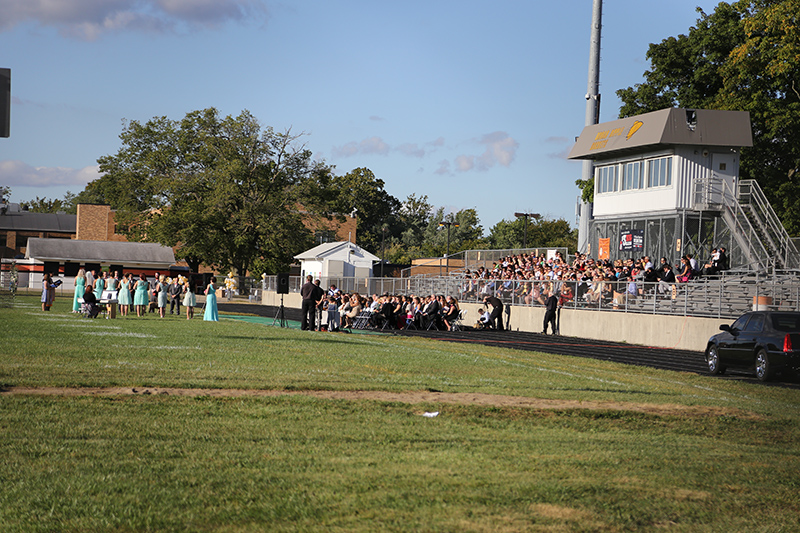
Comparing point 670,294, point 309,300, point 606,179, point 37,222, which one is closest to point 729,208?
point 606,179

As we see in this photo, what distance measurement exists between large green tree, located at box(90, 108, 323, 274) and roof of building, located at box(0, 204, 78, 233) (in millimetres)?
54014

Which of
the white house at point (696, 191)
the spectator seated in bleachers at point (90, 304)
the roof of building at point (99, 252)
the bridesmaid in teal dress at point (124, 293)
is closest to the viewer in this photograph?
the spectator seated in bleachers at point (90, 304)

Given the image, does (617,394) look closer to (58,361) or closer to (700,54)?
(58,361)

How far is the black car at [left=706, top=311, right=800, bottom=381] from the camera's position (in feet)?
58.2

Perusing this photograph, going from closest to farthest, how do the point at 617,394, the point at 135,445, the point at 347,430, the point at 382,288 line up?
the point at 135,445, the point at 347,430, the point at 617,394, the point at 382,288

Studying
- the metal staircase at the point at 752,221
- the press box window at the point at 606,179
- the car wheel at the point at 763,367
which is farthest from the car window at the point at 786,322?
the press box window at the point at 606,179

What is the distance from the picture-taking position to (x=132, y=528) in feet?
17.2

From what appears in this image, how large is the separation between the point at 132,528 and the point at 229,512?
0.62m

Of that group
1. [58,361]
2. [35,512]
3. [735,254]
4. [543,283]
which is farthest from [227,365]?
[735,254]

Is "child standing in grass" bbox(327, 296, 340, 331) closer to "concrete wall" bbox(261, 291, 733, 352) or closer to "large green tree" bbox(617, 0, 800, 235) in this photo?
"concrete wall" bbox(261, 291, 733, 352)

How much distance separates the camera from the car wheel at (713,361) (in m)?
19.7

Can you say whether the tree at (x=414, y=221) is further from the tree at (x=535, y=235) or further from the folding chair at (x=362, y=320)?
the folding chair at (x=362, y=320)

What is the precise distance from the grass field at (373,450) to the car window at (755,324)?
135 inches

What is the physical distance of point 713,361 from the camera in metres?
20.2
